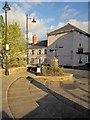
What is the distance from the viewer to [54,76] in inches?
639

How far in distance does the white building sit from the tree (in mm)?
19991

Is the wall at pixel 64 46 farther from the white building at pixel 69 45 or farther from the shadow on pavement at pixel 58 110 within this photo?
the shadow on pavement at pixel 58 110

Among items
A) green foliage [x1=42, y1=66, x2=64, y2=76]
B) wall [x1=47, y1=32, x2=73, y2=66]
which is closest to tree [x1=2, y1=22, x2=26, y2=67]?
green foliage [x1=42, y1=66, x2=64, y2=76]

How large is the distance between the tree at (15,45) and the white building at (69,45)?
1999 centimetres

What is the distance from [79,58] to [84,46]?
441 centimetres

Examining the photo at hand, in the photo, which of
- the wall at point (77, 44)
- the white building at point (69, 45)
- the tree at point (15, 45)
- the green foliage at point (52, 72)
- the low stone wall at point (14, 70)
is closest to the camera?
the green foliage at point (52, 72)

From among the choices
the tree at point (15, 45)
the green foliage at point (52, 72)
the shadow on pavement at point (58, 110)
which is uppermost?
the tree at point (15, 45)

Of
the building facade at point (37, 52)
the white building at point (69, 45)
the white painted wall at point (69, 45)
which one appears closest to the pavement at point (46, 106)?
the white painted wall at point (69, 45)

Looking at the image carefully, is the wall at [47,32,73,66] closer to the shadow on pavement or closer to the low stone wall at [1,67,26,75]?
the low stone wall at [1,67,26,75]

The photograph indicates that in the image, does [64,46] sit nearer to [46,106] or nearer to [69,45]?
[69,45]

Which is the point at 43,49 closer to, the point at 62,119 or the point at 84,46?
the point at 84,46

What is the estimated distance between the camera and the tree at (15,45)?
21344mm

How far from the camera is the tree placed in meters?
21.3

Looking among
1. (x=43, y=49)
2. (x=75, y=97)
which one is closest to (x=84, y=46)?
(x=43, y=49)
